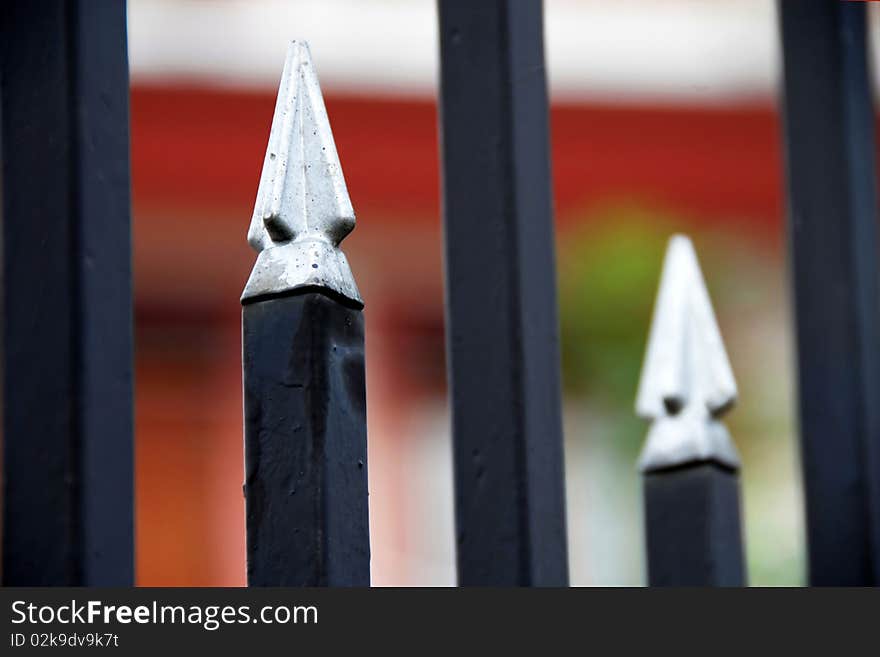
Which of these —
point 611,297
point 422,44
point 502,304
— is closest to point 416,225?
point 422,44

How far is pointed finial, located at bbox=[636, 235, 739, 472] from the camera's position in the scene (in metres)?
1.93

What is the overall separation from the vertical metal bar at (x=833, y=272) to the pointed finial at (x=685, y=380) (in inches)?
6.7

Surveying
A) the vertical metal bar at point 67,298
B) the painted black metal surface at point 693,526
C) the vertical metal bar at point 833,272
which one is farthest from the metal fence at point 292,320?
the painted black metal surface at point 693,526

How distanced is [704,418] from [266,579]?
2.74 ft

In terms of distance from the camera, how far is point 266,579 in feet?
4.03

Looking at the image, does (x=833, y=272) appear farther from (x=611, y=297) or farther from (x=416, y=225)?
(x=416, y=225)

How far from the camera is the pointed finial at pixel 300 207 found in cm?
125

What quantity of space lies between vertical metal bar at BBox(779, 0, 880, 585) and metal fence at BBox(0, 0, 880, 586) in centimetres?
49

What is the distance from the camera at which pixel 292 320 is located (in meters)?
1.24

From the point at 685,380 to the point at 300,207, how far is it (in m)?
0.80

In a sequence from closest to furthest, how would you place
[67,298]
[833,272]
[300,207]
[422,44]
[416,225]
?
[67,298]
[300,207]
[833,272]
[422,44]
[416,225]

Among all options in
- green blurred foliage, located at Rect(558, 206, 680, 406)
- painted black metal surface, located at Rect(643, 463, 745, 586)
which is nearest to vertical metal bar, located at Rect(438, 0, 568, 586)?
painted black metal surface, located at Rect(643, 463, 745, 586)

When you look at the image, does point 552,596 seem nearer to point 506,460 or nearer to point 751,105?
point 506,460

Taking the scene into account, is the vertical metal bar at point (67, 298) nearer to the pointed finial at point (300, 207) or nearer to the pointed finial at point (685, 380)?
the pointed finial at point (300, 207)
